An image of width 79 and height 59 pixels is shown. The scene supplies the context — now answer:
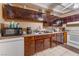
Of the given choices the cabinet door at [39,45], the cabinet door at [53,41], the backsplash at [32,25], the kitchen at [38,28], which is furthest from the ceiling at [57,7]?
the cabinet door at [39,45]

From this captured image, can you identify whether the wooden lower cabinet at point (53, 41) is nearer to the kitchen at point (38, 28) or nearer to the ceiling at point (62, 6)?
the kitchen at point (38, 28)

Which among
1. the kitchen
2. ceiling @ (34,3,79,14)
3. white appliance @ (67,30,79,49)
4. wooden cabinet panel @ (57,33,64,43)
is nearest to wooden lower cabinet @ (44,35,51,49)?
the kitchen

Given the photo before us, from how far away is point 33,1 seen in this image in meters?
1.63

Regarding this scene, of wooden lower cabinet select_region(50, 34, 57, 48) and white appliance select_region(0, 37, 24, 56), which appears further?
A: wooden lower cabinet select_region(50, 34, 57, 48)

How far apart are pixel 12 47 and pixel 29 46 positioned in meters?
0.24

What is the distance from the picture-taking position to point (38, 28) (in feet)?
5.40

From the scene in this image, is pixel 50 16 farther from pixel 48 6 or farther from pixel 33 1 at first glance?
pixel 33 1

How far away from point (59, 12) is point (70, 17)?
0.58 feet

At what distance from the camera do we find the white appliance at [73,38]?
1.63 meters

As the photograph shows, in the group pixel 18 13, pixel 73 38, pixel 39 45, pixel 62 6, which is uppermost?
pixel 62 6

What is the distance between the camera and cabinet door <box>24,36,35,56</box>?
1.60m

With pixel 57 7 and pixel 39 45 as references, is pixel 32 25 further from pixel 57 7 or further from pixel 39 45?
pixel 57 7

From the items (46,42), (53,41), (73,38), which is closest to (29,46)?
(46,42)

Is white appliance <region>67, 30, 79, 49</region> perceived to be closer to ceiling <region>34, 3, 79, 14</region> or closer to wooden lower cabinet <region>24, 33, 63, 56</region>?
wooden lower cabinet <region>24, 33, 63, 56</region>
